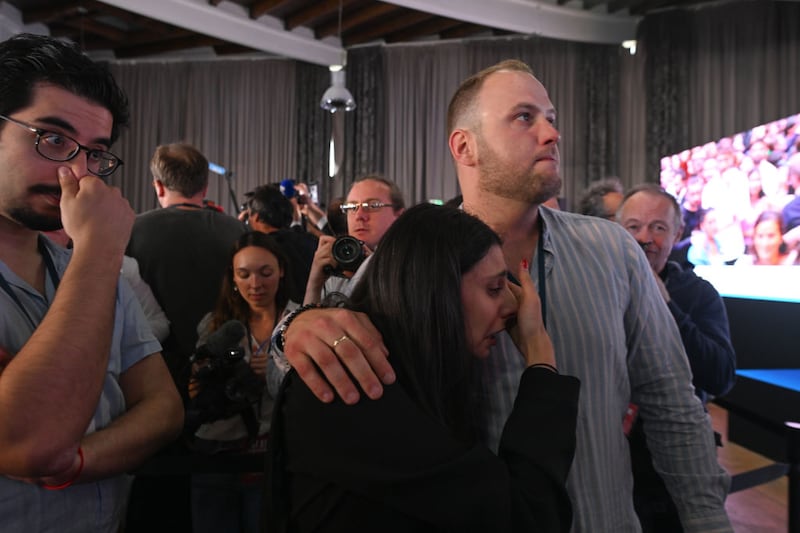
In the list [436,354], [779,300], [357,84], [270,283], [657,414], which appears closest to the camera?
[436,354]

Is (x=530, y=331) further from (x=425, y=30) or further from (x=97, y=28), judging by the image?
(x=97, y=28)

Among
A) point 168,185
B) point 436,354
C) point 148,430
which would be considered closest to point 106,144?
point 148,430

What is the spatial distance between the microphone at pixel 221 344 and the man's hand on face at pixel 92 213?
36.7 inches

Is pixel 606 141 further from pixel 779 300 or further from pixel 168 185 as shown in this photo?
pixel 168 185

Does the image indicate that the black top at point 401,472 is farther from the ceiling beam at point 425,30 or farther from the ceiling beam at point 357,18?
the ceiling beam at point 425,30

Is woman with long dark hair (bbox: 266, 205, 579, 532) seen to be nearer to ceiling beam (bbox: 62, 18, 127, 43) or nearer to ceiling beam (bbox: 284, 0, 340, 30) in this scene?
ceiling beam (bbox: 284, 0, 340, 30)

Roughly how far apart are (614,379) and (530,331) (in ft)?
0.84

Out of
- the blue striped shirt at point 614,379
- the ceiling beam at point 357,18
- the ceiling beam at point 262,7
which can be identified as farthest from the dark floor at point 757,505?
the ceiling beam at point 262,7

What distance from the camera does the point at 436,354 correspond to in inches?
40.4

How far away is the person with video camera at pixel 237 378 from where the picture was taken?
1.84 meters

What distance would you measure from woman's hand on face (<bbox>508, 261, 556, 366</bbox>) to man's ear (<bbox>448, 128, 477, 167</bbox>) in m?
0.35

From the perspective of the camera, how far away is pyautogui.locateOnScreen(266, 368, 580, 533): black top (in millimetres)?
901

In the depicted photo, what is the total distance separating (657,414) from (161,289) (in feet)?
6.45

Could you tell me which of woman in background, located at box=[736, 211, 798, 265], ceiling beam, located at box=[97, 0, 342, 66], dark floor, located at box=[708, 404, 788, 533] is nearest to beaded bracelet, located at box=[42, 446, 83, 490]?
dark floor, located at box=[708, 404, 788, 533]
